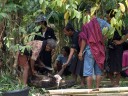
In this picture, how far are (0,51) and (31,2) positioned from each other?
39.5 inches

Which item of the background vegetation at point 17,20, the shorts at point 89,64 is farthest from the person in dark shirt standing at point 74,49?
the shorts at point 89,64

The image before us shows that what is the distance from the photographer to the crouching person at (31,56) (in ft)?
21.8

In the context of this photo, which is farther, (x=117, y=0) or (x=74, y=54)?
(x=74, y=54)

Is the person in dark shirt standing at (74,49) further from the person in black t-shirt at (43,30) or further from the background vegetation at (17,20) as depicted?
the person in black t-shirt at (43,30)

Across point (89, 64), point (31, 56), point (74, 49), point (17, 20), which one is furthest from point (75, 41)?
point (17, 20)

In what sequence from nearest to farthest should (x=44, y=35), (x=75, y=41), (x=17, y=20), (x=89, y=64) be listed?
(x=17, y=20)
(x=89, y=64)
(x=75, y=41)
(x=44, y=35)

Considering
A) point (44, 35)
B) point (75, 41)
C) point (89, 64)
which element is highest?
point (44, 35)

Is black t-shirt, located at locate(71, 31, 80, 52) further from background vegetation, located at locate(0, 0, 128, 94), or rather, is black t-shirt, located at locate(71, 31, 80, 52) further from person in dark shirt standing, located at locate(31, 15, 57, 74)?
person in dark shirt standing, located at locate(31, 15, 57, 74)

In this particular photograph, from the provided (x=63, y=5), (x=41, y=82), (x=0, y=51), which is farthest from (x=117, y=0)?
(x=41, y=82)

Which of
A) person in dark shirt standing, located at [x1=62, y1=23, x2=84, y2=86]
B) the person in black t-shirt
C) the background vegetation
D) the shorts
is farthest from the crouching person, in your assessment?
the shorts

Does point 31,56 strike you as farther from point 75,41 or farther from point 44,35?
point 75,41

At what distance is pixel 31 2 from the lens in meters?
6.25

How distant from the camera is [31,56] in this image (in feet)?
23.3

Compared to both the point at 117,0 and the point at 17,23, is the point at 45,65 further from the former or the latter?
the point at 117,0
